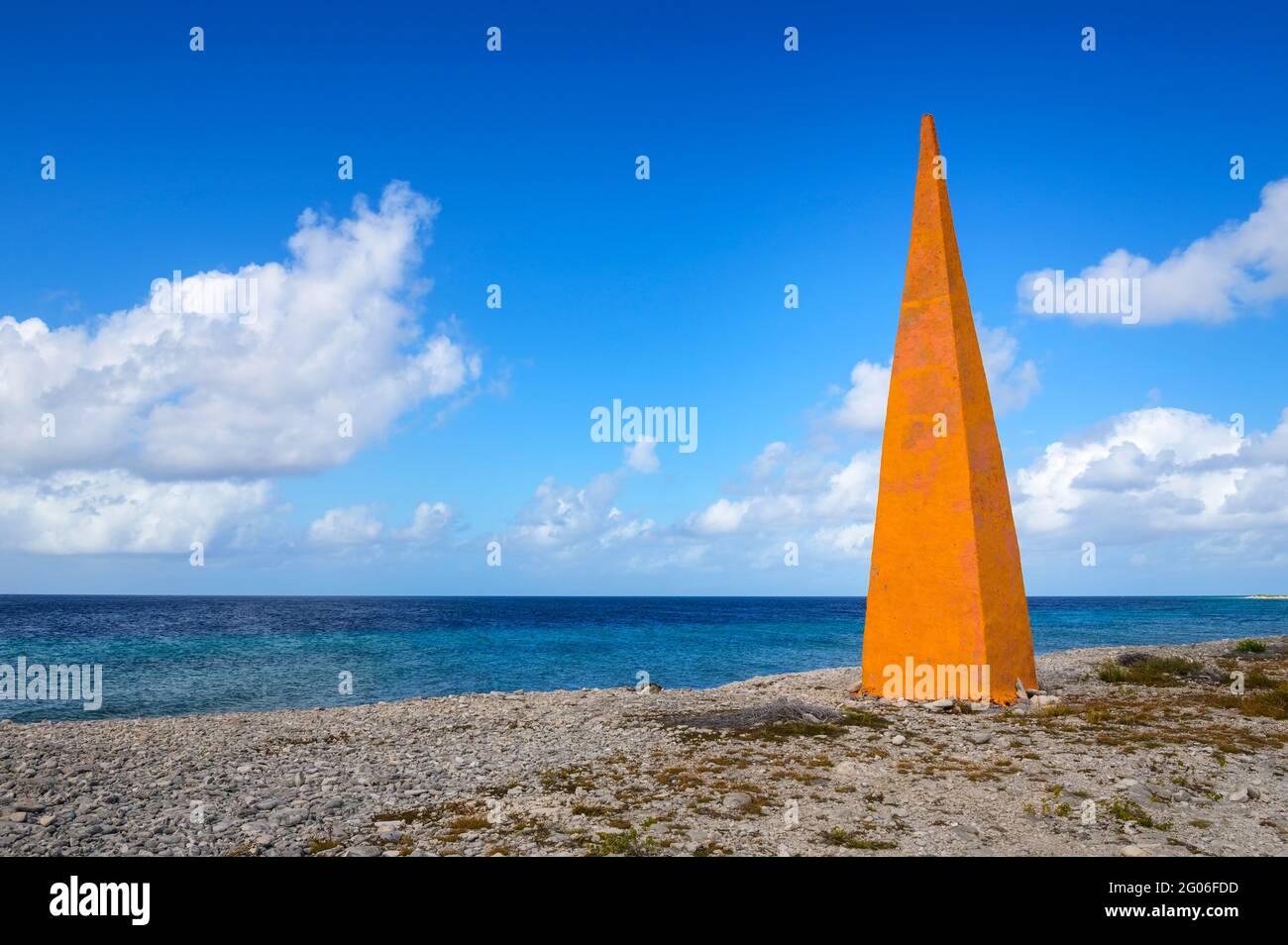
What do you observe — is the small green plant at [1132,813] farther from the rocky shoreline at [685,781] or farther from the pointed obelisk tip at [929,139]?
the pointed obelisk tip at [929,139]

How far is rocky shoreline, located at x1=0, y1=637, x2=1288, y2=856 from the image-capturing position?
24.0 feet

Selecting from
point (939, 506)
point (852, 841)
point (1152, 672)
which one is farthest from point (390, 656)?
point (852, 841)

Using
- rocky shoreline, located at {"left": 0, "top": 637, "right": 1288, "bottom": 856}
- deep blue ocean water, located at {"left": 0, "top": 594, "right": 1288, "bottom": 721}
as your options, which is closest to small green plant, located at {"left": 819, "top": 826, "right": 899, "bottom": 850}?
rocky shoreline, located at {"left": 0, "top": 637, "right": 1288, "bottom": 856}

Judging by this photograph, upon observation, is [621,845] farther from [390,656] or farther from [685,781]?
[390,656]

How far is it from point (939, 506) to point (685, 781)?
8.50 metres

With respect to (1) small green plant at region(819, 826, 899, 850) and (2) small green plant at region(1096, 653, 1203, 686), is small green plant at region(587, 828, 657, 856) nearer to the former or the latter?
(1) small green plant at region(819, 826, 899, 850)

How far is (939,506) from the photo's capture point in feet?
49.3

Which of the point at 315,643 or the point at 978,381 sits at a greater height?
the point at 978,381

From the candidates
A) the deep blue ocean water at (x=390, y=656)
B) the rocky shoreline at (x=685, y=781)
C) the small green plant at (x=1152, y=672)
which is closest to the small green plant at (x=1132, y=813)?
the rocky shoreline at (x=685, y=781)

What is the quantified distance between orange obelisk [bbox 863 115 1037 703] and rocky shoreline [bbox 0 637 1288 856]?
1.04m
